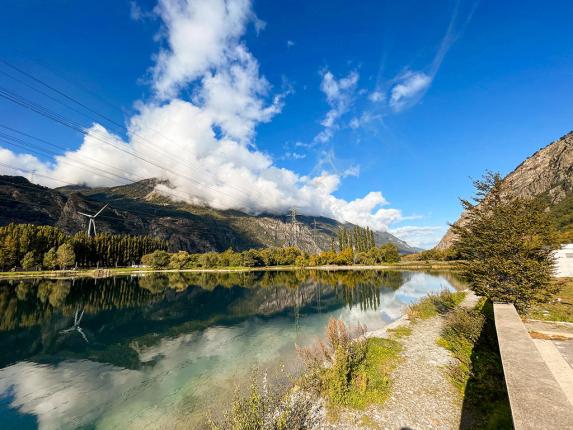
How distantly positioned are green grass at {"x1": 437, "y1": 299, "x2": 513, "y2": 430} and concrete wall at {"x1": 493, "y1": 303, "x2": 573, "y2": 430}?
2.55 metres

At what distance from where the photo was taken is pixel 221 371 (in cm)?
2020

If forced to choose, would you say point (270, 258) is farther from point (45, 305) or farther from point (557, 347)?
point (557, 347)

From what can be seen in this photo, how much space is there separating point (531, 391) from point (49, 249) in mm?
171082

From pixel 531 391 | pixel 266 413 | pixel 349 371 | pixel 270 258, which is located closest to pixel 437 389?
pixel 349 371

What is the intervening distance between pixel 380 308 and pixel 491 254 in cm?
2527

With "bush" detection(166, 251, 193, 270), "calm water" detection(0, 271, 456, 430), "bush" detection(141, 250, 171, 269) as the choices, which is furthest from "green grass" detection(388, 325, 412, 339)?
"bush" detection(166, 251, 193, 270)

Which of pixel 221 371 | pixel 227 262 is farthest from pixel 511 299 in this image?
pixel 227 262

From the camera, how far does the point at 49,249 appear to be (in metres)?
133

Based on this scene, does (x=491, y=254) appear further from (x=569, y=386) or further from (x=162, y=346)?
(x=162, y=346)

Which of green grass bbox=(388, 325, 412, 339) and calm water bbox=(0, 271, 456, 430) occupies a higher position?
green grass bbox=(388, 325, 412, 339)

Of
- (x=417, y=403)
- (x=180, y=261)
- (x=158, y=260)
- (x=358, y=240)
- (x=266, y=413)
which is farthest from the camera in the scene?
(x=358, y=240)

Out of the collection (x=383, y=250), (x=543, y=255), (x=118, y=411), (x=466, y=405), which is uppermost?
(x=383, y=250)

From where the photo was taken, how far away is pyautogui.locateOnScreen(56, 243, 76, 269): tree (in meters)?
127

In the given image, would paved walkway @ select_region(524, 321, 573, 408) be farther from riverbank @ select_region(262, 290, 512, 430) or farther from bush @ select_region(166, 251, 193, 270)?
bush @ select_region(166, 251, 193, 270)
